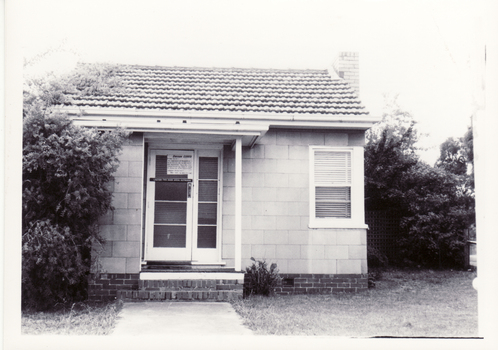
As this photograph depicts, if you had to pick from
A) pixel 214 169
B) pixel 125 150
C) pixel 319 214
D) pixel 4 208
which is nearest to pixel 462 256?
pixel 319 214

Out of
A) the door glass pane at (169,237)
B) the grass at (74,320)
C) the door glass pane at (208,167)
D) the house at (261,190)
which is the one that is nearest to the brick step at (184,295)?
the grass at (74,320)

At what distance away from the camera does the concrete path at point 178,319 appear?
5.91 meters

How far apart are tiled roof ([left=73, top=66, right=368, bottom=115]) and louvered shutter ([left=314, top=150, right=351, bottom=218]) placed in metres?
0.89

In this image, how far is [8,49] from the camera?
15.8 feet

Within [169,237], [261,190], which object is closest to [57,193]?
[169,237]

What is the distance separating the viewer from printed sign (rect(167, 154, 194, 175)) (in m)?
9.35

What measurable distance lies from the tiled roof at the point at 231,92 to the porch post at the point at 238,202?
95 centimetres

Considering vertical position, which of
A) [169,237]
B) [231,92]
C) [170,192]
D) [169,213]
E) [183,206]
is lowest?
[169,237]

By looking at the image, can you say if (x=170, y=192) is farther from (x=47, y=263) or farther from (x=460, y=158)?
(x=460, y=158)

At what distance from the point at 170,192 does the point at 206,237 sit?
3.59ft

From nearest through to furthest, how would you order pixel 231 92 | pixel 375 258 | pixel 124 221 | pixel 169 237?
1. pixel 124 221
2. pixel 169 237
3. pixel 231 92
4. pixel 375 258

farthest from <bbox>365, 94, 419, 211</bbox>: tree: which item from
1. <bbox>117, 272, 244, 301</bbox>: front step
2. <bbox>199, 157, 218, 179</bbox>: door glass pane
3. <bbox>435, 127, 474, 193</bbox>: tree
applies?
<bbox>117, 272, 244, 301</bbox>: front step

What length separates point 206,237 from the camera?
9305 mm

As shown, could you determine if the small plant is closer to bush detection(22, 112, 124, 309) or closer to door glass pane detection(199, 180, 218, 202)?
door glass pane detection(199, 180, 218, 202)
